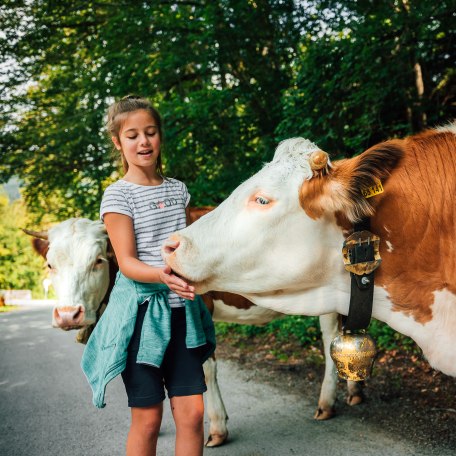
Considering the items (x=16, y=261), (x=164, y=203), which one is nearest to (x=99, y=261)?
(x=164, y=203)

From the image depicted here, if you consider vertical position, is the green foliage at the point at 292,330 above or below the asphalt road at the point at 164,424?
below

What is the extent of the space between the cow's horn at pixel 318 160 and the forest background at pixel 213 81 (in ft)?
10.5

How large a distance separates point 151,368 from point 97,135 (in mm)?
8057

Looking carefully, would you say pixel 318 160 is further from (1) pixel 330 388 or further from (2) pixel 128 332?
(1) pixel 330 388

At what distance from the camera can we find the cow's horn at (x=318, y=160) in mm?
1638

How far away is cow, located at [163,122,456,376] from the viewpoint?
170 centimetres

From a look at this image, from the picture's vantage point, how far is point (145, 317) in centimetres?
198

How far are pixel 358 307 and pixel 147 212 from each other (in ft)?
3.21

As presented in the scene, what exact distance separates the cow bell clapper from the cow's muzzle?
5.50ft

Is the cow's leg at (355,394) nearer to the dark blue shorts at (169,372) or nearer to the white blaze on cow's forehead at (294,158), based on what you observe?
the dark blue shorts at (169,372)

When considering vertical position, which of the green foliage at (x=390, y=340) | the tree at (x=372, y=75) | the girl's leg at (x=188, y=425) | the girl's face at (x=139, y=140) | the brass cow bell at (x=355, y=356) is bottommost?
the green foliage at (x=390, y=340)

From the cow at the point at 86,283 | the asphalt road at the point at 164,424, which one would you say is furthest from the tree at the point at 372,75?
the asphalt road at the point at 164,424

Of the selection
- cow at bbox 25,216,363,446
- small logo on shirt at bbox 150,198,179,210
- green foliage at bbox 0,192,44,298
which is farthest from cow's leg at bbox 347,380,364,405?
green foliage at bbox 0,192,44,298

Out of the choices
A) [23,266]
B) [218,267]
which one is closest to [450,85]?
[218,267]
